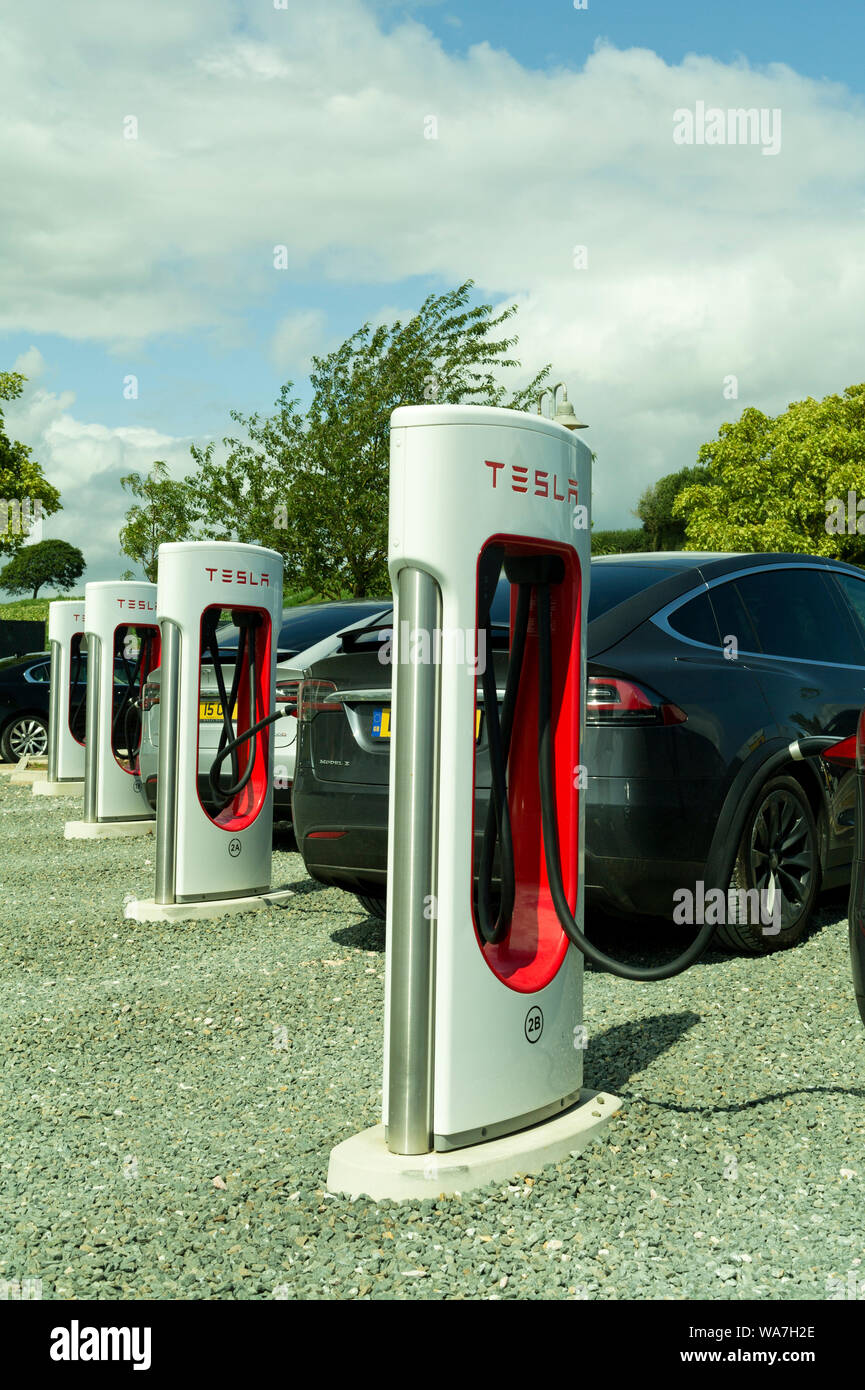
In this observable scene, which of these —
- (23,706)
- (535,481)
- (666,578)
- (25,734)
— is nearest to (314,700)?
(666,578)

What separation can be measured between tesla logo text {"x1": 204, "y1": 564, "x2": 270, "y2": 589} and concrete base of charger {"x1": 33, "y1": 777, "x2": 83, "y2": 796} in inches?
279

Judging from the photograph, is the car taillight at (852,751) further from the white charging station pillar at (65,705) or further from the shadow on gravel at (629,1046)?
the white charging station pillar at (65,705)

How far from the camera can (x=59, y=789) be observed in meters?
13.1

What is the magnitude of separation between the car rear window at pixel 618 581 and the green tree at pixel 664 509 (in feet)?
231

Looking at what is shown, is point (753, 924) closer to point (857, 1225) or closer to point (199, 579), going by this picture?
point (857, 1225)

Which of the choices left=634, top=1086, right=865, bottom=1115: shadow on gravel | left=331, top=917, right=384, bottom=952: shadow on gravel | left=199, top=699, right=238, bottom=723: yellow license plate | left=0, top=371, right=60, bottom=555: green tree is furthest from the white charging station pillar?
left=0, top=371, right=60, bottom=555: green tree

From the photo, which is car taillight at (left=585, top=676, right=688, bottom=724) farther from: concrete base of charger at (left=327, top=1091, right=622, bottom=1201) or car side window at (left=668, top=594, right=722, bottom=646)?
concrete base of charger at (left=327, top=1091, right=622, bottom=1201)

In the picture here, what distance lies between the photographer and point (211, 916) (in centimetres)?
646

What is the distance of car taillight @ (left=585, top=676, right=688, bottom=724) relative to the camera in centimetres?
460

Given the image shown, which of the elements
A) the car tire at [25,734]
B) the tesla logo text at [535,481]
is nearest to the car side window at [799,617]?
the tesla logo text at [535,481]

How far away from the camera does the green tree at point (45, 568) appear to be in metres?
104

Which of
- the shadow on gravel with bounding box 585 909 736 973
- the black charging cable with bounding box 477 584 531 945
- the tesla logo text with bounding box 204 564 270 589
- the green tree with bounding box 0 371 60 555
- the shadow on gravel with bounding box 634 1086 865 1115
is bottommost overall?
the shadow on gravel with bounding box 634 1086 865 1115

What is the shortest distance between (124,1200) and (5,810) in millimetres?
9338
